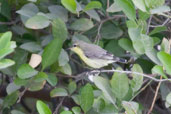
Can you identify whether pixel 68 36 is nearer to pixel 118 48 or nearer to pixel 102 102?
pixel 118 48

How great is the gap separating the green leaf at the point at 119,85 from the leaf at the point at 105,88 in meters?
0.02

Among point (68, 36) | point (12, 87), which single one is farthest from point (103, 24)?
point (12, 87)

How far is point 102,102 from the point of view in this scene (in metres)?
2.00

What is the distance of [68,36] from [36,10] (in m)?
0.25

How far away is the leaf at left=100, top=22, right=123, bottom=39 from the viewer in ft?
8.30

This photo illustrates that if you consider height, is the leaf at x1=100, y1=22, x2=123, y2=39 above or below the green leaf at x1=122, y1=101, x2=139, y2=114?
below

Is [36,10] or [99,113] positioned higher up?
[36,10]

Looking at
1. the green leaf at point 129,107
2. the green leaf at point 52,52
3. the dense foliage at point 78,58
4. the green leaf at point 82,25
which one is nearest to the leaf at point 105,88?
the dense foliage at point 78,58

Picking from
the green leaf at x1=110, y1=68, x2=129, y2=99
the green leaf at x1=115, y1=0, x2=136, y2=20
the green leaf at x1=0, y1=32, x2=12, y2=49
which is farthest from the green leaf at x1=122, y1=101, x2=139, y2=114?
the green leaf at x1=0, y1=32, x2=12, y2=49

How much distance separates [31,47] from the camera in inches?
92.2

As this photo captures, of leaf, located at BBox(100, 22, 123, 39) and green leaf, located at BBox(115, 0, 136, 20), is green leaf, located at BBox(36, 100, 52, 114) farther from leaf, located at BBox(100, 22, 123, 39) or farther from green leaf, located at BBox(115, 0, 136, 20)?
leaf, located at BBox(100, 22, 123, 39)

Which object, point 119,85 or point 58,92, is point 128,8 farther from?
point 58,92

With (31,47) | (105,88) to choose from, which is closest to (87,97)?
(105,88)

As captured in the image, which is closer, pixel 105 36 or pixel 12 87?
pixel 12 87
